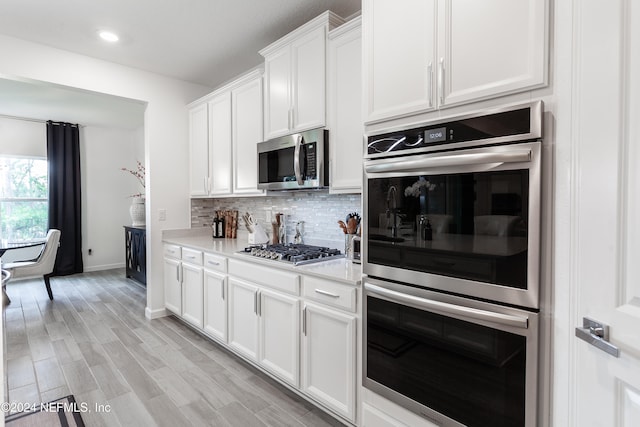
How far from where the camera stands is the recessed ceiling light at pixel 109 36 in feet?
8.98

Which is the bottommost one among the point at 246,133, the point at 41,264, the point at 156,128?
the point at 41,264

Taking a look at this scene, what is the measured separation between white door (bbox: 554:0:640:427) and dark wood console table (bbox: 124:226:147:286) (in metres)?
5.05

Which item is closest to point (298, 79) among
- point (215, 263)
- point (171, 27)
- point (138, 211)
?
point (171, 27)

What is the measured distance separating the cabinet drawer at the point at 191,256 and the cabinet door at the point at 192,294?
0.15 feet

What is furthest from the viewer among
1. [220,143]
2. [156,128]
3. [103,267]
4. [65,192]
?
[103,267]

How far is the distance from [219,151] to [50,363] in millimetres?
2271

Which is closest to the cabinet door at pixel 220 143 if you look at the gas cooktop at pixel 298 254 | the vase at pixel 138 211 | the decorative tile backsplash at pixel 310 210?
the decorative tile backsplash at pixel 310 210

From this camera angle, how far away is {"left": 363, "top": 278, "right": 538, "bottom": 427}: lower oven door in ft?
3.66

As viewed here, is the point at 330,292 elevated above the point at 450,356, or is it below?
above

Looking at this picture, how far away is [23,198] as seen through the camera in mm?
5602

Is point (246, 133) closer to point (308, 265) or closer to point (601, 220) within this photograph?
point (308, 265)

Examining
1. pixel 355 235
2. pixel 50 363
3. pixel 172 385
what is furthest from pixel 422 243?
pixel 50 363

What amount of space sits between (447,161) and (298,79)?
1520mm

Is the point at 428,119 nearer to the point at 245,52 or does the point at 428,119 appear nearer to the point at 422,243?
the point at 422,243
